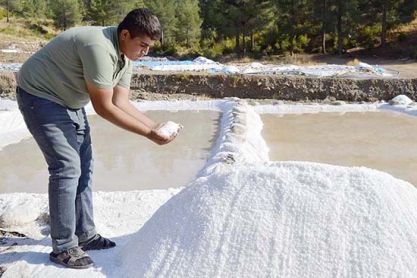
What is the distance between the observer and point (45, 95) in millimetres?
2195

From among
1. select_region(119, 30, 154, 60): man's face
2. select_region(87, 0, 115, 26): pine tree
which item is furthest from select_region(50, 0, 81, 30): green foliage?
select_region(119, 30, 154, 60): man's face

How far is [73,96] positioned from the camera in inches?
87.6

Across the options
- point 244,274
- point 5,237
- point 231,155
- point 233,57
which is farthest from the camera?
point 233,57

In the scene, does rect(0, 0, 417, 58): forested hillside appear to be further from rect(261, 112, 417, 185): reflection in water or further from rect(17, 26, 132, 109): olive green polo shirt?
rect(17, 26, 132, 109): olive green polo shirt

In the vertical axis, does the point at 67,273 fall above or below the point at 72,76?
below

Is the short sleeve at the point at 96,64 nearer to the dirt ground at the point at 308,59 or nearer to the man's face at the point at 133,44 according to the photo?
the man's face at the point at 133,44

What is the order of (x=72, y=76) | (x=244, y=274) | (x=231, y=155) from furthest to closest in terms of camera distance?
(x=231, y=155) < (x=72, y=76) < (x=244, y=274)

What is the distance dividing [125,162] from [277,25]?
14898 millimetres

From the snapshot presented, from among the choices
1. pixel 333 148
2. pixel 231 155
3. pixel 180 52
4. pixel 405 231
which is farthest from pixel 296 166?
pixel 180 52

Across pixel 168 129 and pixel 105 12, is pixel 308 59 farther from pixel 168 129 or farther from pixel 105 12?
pixel 168 129

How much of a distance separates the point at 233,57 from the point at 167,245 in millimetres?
16837

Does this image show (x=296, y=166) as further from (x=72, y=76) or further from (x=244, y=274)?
(x=72, y=76)

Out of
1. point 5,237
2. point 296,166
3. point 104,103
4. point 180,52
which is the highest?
point 104,103

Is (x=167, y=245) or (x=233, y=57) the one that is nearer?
→ (x=167, y=245)
